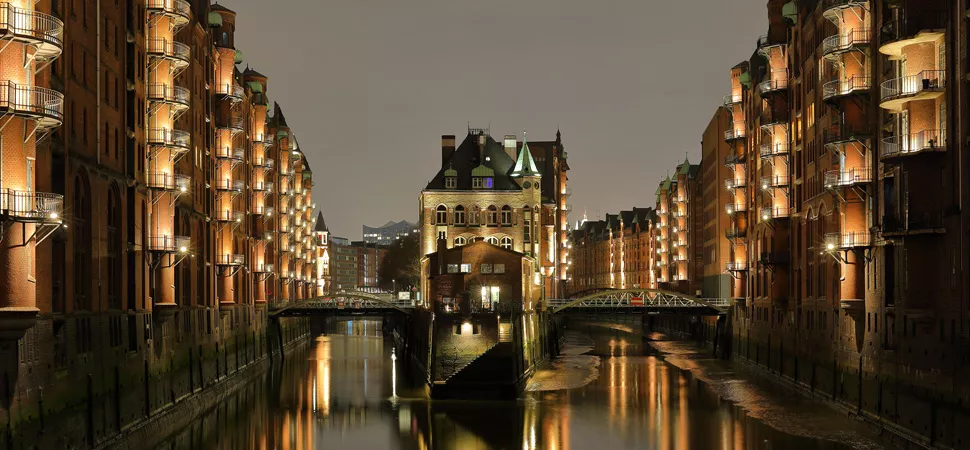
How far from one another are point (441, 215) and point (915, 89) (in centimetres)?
6170

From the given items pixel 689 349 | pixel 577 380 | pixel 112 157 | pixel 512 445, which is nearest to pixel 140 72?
pixel 112 157

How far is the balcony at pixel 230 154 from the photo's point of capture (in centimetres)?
7969

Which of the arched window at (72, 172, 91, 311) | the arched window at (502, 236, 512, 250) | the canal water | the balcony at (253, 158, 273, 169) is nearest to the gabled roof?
the arched window at (502, 236, 512, 250)

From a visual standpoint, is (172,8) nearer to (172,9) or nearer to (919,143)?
(172,9)

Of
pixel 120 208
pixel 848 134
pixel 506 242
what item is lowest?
pixel 506 242

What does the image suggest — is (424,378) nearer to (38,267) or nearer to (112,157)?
(112,157)

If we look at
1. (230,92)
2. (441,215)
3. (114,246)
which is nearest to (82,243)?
(114,246)

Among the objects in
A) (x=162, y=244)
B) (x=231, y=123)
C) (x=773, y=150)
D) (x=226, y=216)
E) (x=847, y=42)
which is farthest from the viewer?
(x=231, y=123)

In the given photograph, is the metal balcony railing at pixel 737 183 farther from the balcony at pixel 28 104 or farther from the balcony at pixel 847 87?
the balcony at pixel 28 104

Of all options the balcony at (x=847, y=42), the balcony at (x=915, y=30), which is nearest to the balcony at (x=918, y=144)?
the balcony at (x=915, y=30)

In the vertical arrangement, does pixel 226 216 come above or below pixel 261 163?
below

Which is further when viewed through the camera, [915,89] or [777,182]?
[777,182]

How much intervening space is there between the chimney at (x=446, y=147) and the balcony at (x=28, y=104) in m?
76.3

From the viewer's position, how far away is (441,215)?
102 m
